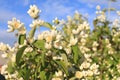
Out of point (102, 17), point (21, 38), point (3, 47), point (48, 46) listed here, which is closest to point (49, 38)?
point (48, 46)

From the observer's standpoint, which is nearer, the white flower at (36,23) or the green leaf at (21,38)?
the green leaf at (21,38)

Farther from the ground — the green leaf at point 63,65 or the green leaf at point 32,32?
the green leaf at point 32,32

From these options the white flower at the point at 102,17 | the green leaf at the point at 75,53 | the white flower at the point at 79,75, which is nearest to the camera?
the green leaf at the point at 75,53

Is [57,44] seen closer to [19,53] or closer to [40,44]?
[40,44]

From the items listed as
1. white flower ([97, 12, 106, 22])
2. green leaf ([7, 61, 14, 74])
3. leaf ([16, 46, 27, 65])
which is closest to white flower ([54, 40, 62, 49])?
leaf ([16, 46, 27, 65])

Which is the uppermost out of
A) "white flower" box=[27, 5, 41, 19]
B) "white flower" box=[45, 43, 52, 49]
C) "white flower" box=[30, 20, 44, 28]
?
"white flower" box=[27, 5, 41, 19]

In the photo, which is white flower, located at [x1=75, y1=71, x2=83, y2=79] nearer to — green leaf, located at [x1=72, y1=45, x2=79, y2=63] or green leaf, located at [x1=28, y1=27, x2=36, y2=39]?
green leaf, located at [x1=72, y1=45, x2=79, y2=63]

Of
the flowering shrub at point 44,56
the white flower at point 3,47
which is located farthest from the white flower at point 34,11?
the white flower at point 3,47

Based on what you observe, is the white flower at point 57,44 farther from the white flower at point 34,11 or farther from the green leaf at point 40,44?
the white flower at point 34,11

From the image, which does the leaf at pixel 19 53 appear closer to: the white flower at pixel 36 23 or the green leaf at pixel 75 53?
the white flower at pixel 36 23

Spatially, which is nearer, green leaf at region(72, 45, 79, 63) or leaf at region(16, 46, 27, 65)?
leaf at region(16, 46, 27, 65)

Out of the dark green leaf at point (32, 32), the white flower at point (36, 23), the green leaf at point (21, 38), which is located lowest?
the green leaf at point (21, 38)

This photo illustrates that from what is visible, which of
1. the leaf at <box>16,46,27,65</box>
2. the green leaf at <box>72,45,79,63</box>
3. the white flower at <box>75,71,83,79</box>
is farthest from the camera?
the white flower at <box>75,71,83,79</box>

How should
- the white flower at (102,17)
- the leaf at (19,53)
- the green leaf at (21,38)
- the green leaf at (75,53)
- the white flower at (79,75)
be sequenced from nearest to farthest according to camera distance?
the leaf at (19,53) → the green leaf at (21,38) → the green leaf at (75,53) → the white flower at (79,75) → the white flower at (102,17)
